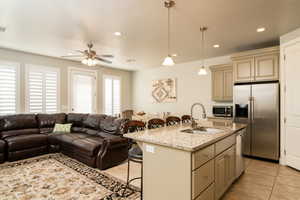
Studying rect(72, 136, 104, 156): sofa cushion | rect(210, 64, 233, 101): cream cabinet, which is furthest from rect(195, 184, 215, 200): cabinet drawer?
rect(210, 64, 233, 101): cream cabinet

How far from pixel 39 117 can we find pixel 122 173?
320cm

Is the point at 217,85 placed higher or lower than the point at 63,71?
lower

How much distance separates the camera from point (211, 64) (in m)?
5.44

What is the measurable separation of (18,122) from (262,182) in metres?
5.74

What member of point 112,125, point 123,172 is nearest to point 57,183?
point 123,172

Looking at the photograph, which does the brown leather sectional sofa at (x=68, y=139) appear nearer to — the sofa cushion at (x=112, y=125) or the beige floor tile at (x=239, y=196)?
the sofa cushion at (x=112, y=125)

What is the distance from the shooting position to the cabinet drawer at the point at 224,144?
215 centimetres

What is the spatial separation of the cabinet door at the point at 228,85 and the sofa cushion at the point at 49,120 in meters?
4.96

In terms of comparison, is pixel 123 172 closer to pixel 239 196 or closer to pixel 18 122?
pixel 239 196

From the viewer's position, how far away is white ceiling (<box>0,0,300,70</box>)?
2.47 metres

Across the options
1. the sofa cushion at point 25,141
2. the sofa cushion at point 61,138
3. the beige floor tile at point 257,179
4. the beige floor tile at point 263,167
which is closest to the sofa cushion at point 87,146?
the sofa cushion at point 61,138

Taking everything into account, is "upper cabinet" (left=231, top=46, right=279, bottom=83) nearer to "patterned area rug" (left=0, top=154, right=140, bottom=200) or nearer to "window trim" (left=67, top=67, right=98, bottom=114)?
"patterned area rug" (left=0, top=154, right=140, bottom=200)

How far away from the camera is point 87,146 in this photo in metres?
3.53

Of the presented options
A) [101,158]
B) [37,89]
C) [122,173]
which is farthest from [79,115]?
[122,173]
